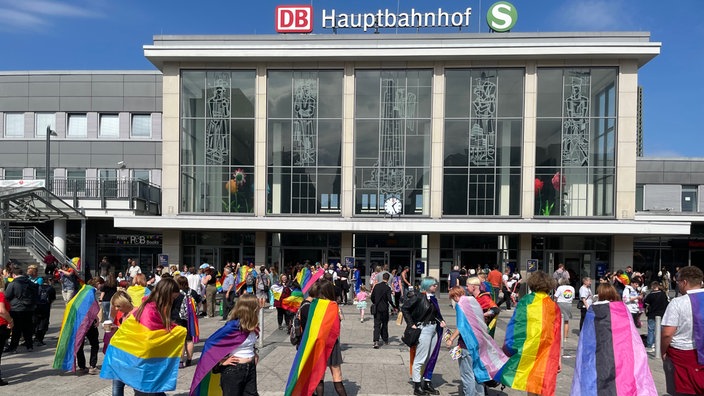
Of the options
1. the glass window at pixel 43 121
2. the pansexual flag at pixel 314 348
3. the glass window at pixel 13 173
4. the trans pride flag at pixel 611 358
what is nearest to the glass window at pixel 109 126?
the glass window at pixel 43 121

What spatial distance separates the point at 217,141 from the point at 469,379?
22280 millimetres

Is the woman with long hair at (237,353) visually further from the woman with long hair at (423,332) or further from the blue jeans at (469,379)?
the blue jeans at (469,379)

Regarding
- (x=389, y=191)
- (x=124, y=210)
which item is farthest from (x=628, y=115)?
(x=124, y=210)

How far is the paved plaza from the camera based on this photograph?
8422mm

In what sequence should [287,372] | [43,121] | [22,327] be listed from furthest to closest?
[43,121] < [22,327] < [287,372]

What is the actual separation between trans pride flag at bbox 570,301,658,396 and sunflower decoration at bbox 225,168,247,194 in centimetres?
2248

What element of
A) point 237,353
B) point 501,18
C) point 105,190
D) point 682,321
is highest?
point 501,18

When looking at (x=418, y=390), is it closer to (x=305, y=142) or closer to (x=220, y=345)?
(x=220, y=345)

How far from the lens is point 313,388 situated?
22.0 ft

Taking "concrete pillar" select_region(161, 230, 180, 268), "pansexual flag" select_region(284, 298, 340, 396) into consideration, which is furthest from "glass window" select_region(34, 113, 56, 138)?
"pansexual flag" select_region(284, 298, 340, 396)

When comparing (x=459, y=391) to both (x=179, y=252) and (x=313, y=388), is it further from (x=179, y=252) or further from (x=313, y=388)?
(x=179, y=252)

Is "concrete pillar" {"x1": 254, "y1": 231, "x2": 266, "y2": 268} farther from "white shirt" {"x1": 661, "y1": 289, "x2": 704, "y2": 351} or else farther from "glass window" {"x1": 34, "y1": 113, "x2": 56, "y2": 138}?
"white shirt" {"x1": 661, "y1": 289, "x2": 704, "y2": 351}

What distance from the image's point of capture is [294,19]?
91.4 ft

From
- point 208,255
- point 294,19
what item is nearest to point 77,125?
point 208,255
